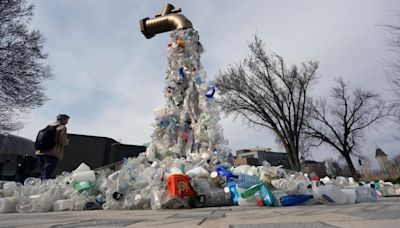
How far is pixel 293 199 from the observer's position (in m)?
2.22

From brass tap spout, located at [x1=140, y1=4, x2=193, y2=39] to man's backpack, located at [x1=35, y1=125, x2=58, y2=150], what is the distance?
382 centimetres


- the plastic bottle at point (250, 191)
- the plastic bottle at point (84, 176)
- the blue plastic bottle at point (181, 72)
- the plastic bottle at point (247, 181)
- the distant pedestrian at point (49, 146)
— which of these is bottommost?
the plastic bottle at point (250, 191)

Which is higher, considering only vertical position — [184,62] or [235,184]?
[184,62]

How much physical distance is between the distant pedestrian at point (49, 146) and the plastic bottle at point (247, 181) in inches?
121

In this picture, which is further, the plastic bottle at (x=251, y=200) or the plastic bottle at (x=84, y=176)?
the plastic bottle at (x=84, y=176)

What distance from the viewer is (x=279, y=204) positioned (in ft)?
7.14

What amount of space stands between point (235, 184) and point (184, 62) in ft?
11.4

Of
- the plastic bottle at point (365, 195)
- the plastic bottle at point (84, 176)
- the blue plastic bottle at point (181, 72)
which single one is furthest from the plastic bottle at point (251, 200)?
the blue plastic bottle at point (181, 72)

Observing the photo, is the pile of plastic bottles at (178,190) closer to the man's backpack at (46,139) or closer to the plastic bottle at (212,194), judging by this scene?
the plastic bottle at (212,194)

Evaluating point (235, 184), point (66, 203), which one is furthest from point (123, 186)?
point (235, 184)

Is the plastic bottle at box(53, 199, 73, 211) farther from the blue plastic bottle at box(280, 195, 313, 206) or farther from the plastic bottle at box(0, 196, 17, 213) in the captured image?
the blue plastic bottle at box(280, 195, 313, 206)

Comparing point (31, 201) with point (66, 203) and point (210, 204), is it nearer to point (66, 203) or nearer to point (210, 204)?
point (66, 203)

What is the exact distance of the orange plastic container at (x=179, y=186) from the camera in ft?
7.48

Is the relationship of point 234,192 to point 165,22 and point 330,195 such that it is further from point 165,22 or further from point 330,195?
point 165,22
